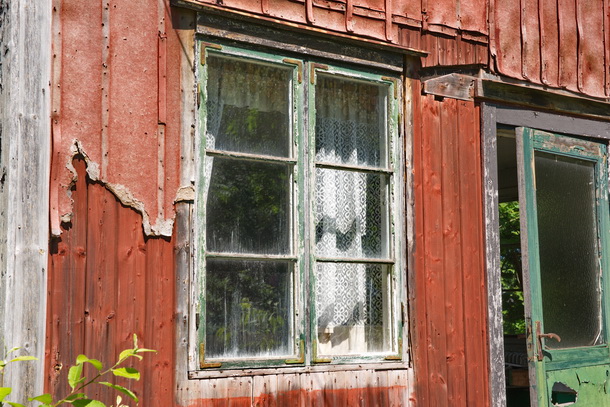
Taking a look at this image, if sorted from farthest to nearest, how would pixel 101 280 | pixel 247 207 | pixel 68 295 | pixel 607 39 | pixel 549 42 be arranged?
pixel 607 39, pixel 549 42, pixel 247 207, pixel 101 280, pixel 68 295

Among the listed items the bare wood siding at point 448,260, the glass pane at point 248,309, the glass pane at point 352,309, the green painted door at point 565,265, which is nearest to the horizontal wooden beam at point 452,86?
the bare wood siding at point 448,260

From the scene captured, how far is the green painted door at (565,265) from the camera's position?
5680 mm

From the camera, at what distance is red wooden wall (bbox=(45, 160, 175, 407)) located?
4059 millimetres

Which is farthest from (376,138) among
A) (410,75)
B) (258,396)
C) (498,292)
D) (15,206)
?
(15,206)

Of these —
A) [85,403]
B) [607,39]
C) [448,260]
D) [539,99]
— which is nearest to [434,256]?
[448,260]

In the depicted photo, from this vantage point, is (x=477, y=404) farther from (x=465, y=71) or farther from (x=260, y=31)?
(x=260, y=31)

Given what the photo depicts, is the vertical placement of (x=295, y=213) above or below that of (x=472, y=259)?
above

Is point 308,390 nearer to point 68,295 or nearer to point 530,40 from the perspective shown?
point 68,295

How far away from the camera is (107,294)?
4199 mm

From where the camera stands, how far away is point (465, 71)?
18.7 ft

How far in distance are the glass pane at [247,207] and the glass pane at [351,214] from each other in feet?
0.79

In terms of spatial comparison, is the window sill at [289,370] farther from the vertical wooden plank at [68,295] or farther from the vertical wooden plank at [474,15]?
the vertical wooden plank at [474,15]

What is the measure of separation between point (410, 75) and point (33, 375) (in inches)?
112

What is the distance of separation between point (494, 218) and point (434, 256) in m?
0.59
